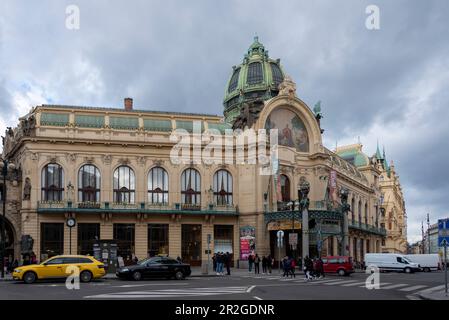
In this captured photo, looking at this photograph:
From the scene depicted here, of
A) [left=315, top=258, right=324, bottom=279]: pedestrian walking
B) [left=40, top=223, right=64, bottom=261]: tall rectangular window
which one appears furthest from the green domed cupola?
[left=315, top=258, right=324, bottom=279]: pedestrian walking

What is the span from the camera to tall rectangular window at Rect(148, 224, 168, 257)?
194 ft

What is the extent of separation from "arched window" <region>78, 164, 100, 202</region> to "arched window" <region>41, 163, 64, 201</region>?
1712 millimetres

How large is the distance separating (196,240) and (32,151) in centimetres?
1766

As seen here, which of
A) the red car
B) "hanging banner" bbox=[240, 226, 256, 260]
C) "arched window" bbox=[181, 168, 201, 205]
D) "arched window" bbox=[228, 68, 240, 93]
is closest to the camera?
the red car

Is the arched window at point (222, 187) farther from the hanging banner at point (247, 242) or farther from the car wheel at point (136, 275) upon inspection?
the car wheel at point (136, 275)

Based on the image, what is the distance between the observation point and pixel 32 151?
5622cm

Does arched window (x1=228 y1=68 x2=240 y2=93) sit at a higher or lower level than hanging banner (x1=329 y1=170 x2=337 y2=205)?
higher

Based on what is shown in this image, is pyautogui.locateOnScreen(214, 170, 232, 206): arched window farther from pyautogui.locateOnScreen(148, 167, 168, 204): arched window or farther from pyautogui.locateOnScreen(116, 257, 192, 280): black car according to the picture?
pyautogui.locateOnScreen(116, 257, 192, 280): black car

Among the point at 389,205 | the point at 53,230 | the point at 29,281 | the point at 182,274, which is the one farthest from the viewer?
the point at 389,205

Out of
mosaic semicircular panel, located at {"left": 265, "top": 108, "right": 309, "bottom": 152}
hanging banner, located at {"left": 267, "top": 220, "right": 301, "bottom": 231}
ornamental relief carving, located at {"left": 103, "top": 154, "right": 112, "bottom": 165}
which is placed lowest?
hanging banner, located at {"left": 267, "top": 220, "right": 301, "bottom": 231}

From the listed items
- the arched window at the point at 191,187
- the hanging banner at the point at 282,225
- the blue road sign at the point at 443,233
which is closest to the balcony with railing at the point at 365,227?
the hanging banner at the point at 282,225
